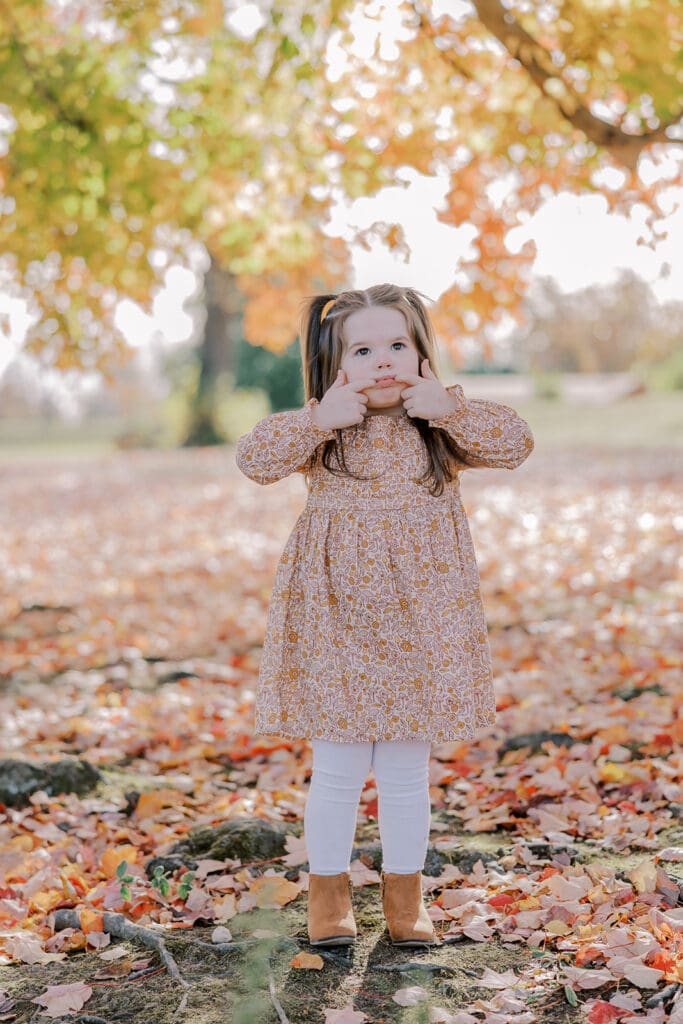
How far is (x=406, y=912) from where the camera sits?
2.63 metres

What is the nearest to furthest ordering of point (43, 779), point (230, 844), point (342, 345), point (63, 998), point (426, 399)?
point (63, 998) → point (426, 399) → point (342, 345) → point (230, 844) → point (43, 779)

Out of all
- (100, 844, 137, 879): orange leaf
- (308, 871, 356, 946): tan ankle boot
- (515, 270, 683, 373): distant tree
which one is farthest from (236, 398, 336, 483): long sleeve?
(515, 270, 683, 373): distant tree

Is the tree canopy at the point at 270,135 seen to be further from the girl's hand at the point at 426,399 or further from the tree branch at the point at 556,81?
the girl's hand at the point at 426,399

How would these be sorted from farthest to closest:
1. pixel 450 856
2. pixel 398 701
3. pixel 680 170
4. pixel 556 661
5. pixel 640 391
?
pixel 640 391
pixel 680 170
pixel 556 661
pixel 450 856
pixel 398 701

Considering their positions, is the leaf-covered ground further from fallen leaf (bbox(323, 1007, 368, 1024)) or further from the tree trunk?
the tree trunk

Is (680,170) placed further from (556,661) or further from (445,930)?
(445,930)

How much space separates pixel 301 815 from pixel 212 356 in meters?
18.7

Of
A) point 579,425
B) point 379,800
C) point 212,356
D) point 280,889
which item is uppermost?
point 212,356

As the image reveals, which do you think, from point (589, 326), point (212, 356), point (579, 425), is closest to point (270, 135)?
point (212, 356)

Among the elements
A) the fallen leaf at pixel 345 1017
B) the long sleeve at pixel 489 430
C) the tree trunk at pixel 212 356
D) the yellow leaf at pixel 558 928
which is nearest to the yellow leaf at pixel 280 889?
the fallen leaf at pixel 345 1017

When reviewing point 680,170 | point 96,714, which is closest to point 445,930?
point 96,714

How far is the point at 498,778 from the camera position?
12.7 feet

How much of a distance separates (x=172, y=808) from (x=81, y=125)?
12.8 feet

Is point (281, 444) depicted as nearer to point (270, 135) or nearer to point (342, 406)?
point (342, 406)
